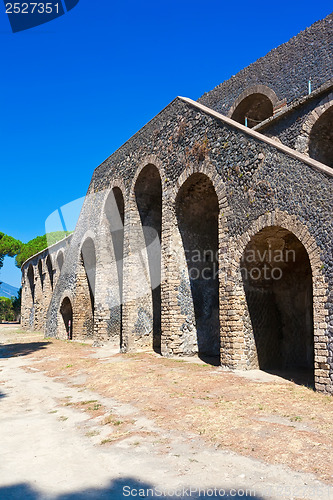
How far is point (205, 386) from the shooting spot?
7246 mm

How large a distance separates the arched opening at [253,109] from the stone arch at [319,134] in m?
3.71

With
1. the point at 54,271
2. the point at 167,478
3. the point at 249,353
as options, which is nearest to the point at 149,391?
the point at 249,353

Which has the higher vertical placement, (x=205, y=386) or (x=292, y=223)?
(x=292, y=223)

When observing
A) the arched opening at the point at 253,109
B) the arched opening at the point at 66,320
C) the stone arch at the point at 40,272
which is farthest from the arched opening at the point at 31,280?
the arched opening at the point at 253,109

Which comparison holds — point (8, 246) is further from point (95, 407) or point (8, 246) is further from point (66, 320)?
point (95, 407)

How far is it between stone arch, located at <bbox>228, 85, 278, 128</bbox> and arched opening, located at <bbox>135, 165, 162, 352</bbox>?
4275 mm

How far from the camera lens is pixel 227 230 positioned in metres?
9.03

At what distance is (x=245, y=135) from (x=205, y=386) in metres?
5.54

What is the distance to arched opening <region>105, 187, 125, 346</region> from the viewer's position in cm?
1547

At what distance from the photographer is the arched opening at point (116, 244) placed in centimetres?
1547

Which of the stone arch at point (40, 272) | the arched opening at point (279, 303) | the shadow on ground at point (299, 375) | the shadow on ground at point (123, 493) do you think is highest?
the stone arch at point (40, 272)

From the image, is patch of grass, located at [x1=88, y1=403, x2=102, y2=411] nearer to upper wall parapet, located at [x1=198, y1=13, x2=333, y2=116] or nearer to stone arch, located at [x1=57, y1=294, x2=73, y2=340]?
upper wall parapet, located at [x1=198, y1=13, x2=333, y2=116]

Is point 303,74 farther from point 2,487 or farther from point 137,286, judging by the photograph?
point 2,487

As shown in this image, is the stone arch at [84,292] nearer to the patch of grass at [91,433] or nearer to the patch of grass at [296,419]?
the patch of grass at [91,433]
